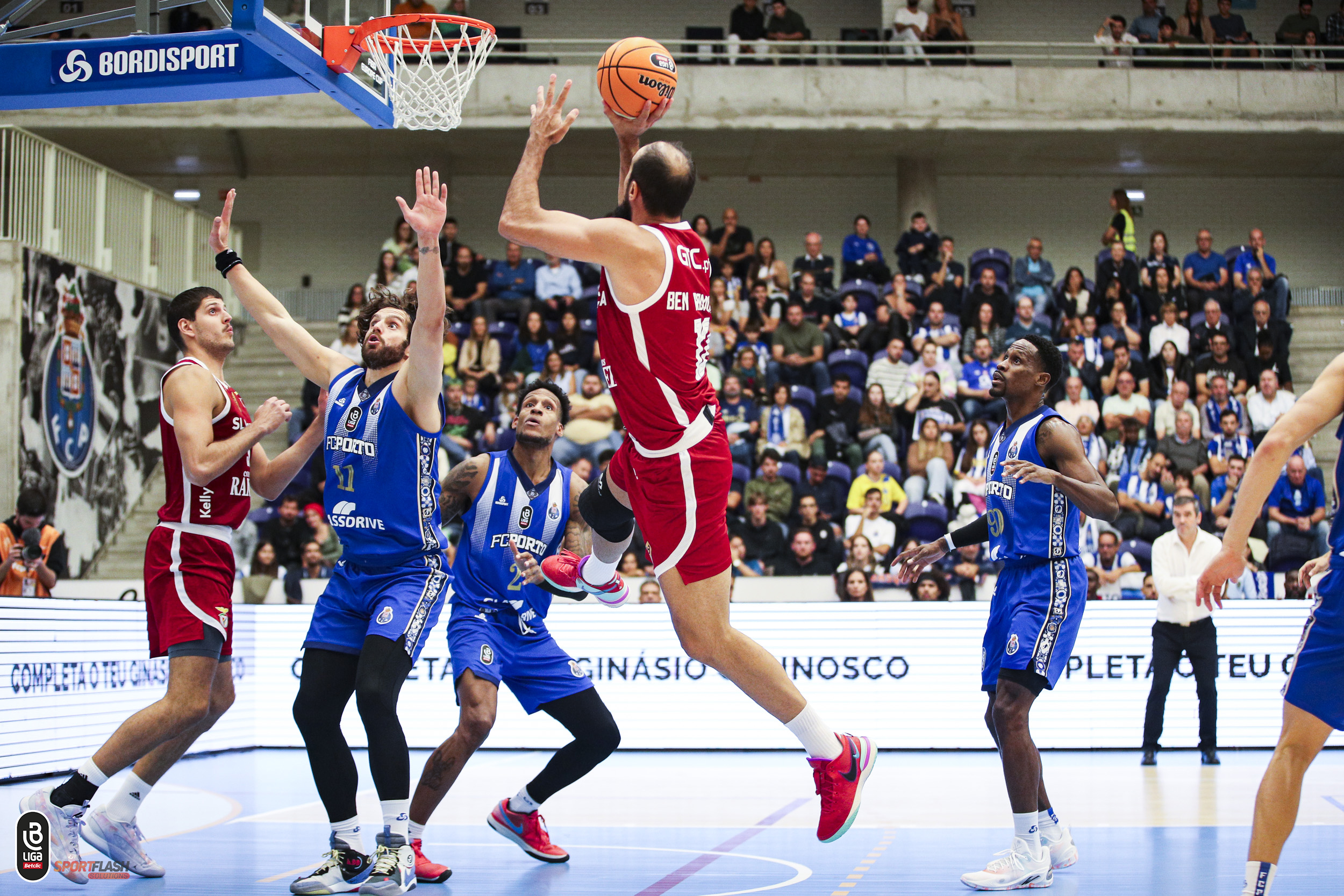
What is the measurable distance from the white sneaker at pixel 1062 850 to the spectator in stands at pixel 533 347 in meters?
10.3

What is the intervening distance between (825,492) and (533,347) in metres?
4.27

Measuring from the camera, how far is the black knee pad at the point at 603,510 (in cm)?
491

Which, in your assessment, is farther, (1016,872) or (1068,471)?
(1068,471)

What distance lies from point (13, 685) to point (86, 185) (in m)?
9.06

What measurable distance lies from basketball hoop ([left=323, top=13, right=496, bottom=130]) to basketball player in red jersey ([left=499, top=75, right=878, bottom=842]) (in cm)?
276

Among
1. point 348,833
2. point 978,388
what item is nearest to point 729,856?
point 348,833

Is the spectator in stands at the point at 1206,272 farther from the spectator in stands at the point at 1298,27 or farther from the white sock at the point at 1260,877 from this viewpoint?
the white sock at the point at 1260,877

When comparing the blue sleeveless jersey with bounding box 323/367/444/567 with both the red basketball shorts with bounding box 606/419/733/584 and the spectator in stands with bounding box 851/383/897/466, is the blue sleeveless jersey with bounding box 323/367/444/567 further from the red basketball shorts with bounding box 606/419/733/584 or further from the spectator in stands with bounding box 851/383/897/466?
the spectator in stands with bounding box 851/383/897/466

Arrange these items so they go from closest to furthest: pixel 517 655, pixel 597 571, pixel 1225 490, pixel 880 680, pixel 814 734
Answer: pixel 814 734
pixel 597 571
pixel 517 655
pixel 880 680
pixel 1225 490

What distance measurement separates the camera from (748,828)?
23.7 feet

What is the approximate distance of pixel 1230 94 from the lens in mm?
18844

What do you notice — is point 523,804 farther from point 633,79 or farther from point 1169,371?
point 1169,371

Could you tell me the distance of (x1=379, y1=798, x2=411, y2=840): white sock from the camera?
5164 millimetres

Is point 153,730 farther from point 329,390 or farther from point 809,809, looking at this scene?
point 809,809
